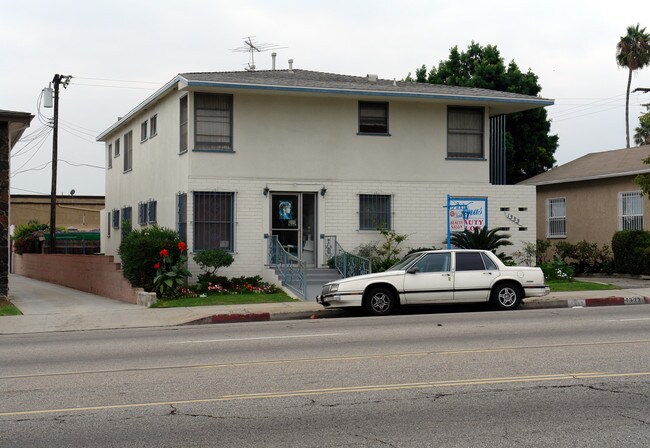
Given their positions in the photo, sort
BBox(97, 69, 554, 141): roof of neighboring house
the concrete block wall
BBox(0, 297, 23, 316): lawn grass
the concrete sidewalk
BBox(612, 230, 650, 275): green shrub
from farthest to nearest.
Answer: BBox(612, 230, 650, 275): green shrub, the concrete block wall, BBox(97, 69, 554, 141): roof of neighboring house, BBox(0, 297, 23, 316): lawn grass, the concrete sidewalk

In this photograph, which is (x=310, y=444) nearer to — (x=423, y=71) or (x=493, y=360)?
(x=493, y=360)

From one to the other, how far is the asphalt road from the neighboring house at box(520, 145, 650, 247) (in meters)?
16.3

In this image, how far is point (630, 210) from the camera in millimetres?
31094

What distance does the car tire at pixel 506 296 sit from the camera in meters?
20.1

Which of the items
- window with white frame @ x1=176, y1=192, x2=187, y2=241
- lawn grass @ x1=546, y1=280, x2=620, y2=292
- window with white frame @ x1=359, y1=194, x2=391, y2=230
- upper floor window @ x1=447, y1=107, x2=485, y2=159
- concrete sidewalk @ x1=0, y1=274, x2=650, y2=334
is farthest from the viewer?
upper floor window @ x1=447, y1=107, x2=485, y2=159

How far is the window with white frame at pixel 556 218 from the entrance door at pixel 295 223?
12279mm

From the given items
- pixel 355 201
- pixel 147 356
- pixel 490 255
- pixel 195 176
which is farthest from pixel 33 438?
pixel 355 201

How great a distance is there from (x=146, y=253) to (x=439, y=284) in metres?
8.42

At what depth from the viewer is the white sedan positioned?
19.6 metres

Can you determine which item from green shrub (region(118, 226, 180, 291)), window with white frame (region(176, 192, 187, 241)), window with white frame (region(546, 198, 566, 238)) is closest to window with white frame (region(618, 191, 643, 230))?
window with white frame (region(546, 198, 566, 238))

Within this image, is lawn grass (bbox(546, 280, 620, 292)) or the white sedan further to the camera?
lawn grass (bbox(546, 280, 620, 292))

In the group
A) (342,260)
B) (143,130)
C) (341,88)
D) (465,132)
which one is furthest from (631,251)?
(143,130)

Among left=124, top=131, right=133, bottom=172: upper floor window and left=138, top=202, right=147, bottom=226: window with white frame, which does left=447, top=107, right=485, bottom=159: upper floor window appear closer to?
left=138, top=202, right=147, bottom=226: window with white frame

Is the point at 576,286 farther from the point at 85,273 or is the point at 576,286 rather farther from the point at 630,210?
the point at 85,273
